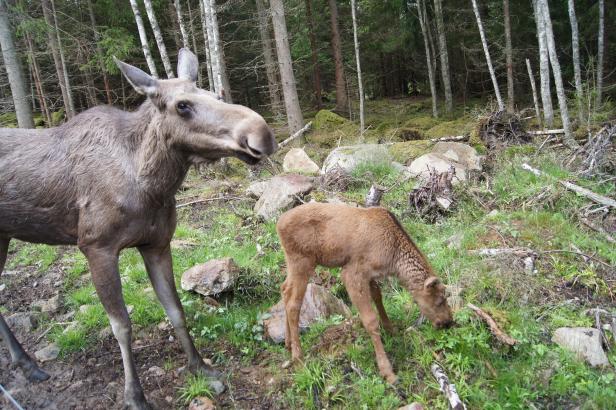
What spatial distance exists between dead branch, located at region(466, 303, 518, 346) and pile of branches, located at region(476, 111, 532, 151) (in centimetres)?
716

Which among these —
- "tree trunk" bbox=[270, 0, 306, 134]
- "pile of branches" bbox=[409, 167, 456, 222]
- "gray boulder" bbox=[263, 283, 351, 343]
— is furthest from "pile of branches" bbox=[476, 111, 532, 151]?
"gray boulder" bbox=[263, 283, 351, 343]

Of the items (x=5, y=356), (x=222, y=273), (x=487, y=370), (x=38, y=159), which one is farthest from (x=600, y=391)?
(x=5, y=356)

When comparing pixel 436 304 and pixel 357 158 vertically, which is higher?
pixel 357 158

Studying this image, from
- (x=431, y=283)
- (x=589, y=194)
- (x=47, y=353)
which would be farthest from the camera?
(x=589, y=194)

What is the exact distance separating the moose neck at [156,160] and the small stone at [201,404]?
5.51 ft

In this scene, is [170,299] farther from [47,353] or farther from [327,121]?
[327,121]

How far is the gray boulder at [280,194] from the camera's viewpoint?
747 cm

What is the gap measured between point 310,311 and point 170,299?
139 cm

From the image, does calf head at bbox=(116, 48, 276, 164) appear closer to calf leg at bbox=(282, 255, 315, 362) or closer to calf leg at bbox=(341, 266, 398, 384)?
calf leg at bbox=(282, 255, 315, 362)

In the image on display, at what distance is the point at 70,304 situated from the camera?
5.72 m

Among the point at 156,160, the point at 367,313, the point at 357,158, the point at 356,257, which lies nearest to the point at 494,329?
the point at 367,313

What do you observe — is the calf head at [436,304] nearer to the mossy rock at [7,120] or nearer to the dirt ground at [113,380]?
the dirt ground at [113,380]

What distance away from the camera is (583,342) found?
153 inches

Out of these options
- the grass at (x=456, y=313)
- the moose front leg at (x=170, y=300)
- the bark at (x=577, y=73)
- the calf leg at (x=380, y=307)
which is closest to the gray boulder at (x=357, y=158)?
the grass at (x=456, y=313)
